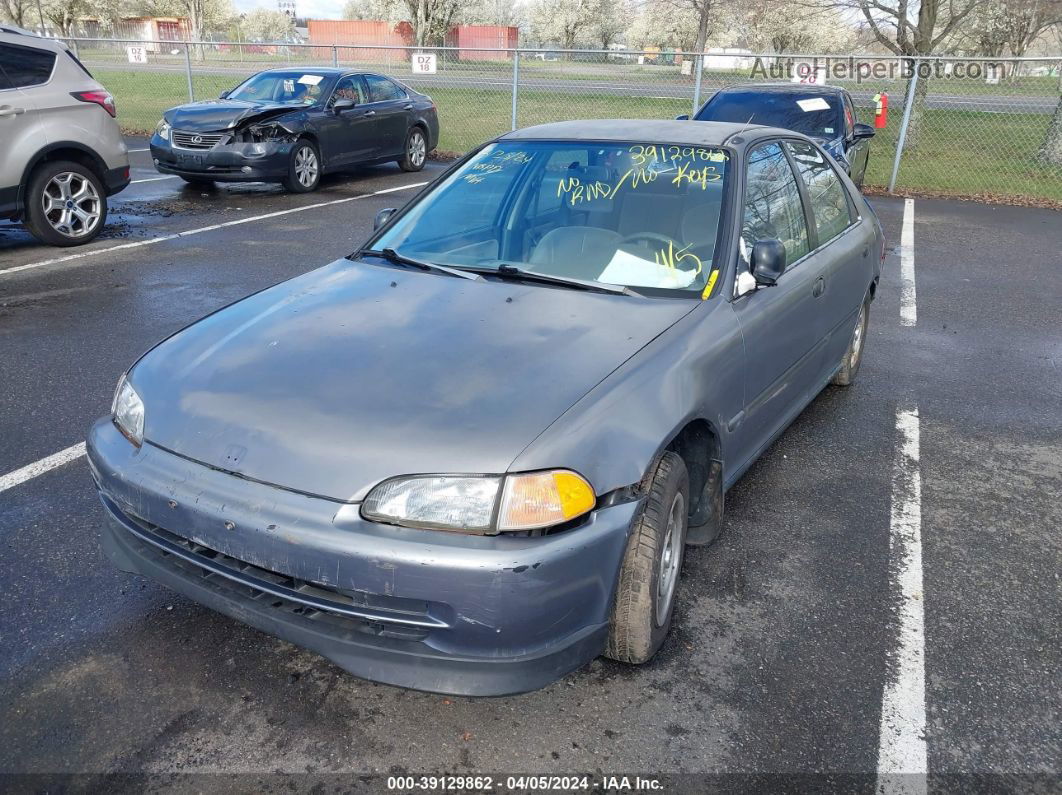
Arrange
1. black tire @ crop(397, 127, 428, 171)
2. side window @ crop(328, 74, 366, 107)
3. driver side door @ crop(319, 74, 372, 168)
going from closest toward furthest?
driver side door @ crop(319, 74, 372, 168) < side window @ crop(328, 74, 366, 107) < black tire @ crop(397, 127, 428, 171)

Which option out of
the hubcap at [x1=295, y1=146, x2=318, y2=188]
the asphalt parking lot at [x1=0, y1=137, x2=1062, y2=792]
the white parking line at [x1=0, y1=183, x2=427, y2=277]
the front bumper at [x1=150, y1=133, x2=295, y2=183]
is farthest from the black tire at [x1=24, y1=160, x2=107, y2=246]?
the hubcap at [x1=295, y1=146, x2=318, y2=188]

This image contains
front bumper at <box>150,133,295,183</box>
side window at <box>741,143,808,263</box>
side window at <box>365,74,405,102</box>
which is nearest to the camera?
side window at <box>741,143,808,263</box>

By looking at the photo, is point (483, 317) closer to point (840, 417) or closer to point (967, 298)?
point (840, 417)

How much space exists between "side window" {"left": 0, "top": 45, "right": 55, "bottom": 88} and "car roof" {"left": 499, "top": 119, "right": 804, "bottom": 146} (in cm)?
573

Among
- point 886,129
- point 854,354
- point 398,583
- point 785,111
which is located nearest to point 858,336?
point 854,354

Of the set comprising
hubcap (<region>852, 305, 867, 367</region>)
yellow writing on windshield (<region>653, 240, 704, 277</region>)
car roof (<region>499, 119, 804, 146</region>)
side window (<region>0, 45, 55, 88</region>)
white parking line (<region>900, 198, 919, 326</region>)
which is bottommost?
white parking line (<region>900, 198, 919, 326</region>)

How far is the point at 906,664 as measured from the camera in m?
2.84

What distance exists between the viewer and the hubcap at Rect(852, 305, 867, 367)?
5145 millimetres

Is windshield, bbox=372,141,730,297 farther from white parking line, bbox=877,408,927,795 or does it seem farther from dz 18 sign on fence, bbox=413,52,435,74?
dz 18 sign on fence, bbox=413,52,435,74

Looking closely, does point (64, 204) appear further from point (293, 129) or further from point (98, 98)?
point (293, 129)

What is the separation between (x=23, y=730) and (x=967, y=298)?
7606 mm

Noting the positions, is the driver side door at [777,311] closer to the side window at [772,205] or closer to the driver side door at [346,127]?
the side window at [772,205]

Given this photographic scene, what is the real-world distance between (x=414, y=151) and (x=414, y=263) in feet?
36.0

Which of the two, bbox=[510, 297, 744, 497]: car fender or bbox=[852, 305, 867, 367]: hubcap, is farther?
bbox=[852, 305, 867, 367]: hubcap
